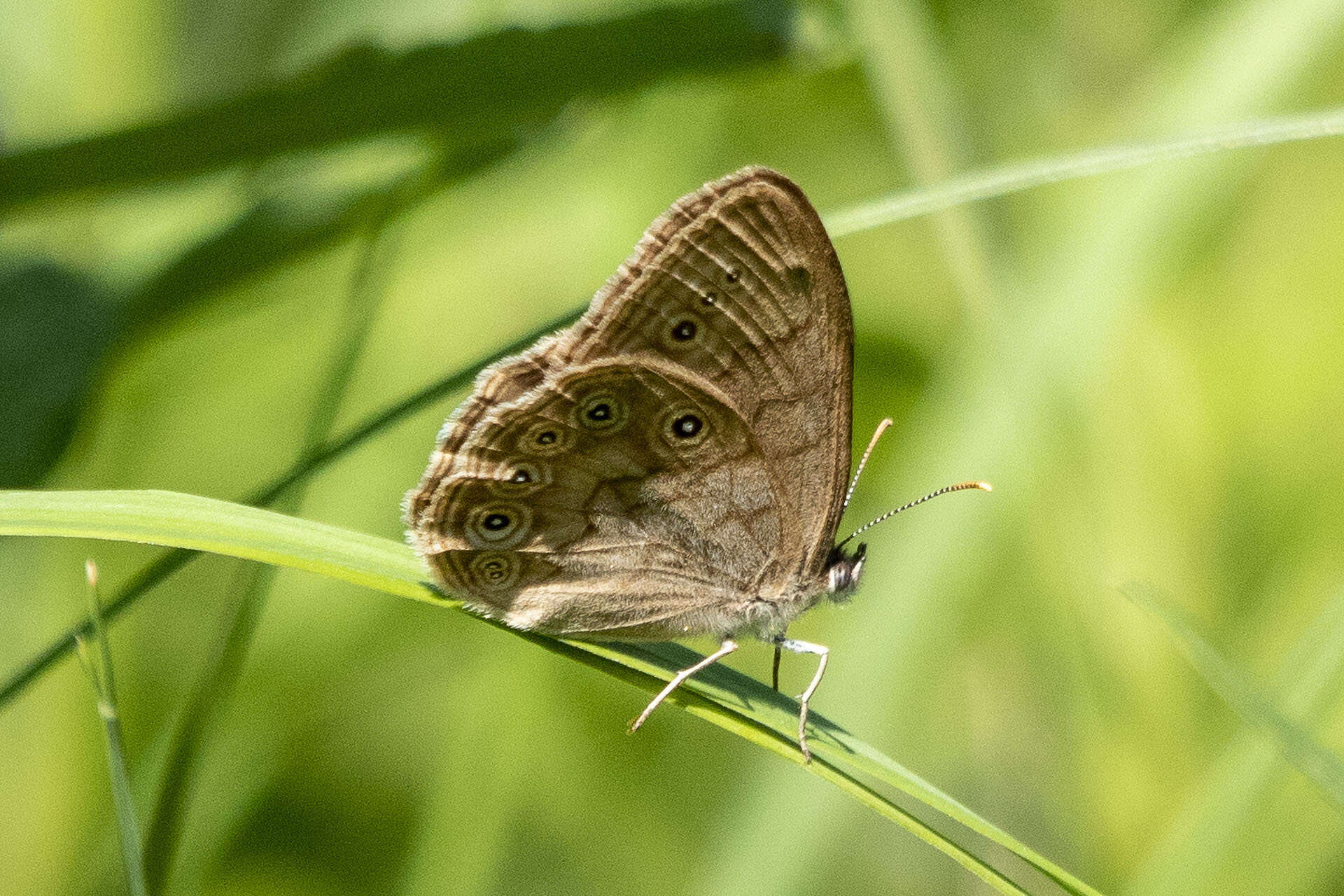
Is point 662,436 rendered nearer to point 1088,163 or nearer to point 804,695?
point 804,695

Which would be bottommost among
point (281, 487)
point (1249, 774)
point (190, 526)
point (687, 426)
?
point (190, 526)

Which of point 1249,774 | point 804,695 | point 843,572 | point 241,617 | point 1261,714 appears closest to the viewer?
point 1261,714

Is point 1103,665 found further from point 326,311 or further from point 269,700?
point 326,311

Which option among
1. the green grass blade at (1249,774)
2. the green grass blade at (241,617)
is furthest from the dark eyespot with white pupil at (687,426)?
the green grass blade at (1249,774)

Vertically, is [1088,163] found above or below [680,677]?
above

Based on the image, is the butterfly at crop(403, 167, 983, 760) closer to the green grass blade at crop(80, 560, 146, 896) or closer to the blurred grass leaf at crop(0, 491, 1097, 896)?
the blurred grass leaf at crop(0, 491, 1097, 896)

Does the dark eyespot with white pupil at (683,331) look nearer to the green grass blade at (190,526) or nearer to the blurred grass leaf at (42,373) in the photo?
the green grass blade at (190,526)

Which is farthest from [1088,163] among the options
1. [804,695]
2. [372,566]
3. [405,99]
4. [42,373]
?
[42,373]

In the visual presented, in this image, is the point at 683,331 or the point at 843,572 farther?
the point at 843,572

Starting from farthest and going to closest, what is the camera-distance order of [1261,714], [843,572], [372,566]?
[843,572], [372,566], [1261,714]

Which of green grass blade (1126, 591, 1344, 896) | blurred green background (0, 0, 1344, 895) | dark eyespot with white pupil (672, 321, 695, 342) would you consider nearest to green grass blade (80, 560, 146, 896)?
blurred green background (0, 0, 1344, 895)
